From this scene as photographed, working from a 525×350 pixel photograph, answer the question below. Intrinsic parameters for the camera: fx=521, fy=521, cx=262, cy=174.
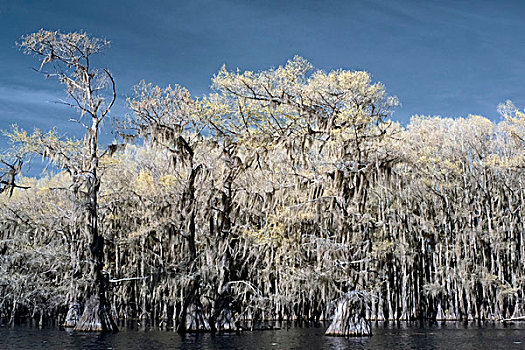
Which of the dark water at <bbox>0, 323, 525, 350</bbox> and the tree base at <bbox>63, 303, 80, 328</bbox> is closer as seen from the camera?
the dark water at <bbox>0, 323, 525, 350</bbox>

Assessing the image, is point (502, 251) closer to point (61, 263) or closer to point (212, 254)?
point (212, 254)

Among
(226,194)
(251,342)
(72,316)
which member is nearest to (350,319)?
(251,342)

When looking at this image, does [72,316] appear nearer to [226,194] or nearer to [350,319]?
[226,194]

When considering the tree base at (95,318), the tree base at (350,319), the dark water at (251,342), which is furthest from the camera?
the tree base at (95,318)

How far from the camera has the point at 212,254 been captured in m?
22.5

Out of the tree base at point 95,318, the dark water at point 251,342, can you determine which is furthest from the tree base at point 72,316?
the dark water at point 251,342

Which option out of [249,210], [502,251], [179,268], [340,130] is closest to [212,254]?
[179,268]

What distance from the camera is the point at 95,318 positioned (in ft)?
70.9

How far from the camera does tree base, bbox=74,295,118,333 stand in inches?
848

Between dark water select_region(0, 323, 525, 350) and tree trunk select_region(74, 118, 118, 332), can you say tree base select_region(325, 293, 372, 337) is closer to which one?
dark water select_region(0, 323, 525, 350)

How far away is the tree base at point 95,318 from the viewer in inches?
848

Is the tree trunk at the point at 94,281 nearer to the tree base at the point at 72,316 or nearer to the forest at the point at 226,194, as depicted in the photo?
the forest at the point at 226,194

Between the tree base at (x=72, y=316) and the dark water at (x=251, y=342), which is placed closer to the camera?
the dark water at (x=251, y=342)

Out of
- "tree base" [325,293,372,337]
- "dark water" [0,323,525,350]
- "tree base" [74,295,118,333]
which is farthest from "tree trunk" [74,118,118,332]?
"tree base" [325,293,372,337]
